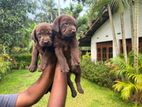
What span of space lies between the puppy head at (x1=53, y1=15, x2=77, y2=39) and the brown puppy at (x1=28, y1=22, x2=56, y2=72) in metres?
0.04

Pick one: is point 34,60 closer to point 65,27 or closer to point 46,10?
point 65,27

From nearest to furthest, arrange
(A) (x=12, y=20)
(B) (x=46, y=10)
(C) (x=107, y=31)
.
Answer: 1. (C) (x=107, y=31)
2. (A) (x=12, y=20)
3. (B) (x=46, y=10)

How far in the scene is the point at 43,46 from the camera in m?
1.29

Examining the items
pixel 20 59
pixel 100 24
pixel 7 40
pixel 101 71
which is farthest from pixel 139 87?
pixel 20 59

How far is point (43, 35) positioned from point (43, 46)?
49 mm

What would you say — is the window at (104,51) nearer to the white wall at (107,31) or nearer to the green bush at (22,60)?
the white wall at (107,31)

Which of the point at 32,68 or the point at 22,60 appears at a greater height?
the point at 32,68

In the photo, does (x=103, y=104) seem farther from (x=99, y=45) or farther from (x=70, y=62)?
(x=70, y=62)

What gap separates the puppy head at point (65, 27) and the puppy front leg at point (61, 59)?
0.20ft

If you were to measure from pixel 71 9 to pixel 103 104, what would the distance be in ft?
66.0

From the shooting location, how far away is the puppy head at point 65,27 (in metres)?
1.29

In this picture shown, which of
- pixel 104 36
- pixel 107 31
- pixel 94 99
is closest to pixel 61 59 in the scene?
pixel 94 99

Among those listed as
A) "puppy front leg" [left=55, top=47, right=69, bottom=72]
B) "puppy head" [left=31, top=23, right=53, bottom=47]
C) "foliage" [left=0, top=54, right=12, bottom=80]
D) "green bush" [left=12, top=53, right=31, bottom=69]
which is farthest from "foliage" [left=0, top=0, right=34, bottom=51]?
"puppy front leg" [left=55, top=47, right=69, bottom=72]

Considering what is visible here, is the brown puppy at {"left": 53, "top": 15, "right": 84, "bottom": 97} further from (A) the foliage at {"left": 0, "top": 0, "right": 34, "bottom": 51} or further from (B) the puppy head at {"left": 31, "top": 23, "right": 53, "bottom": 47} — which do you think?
(A) the foliage at {"left": 0, "top": 0, "right": 34, "bottom": 51}
